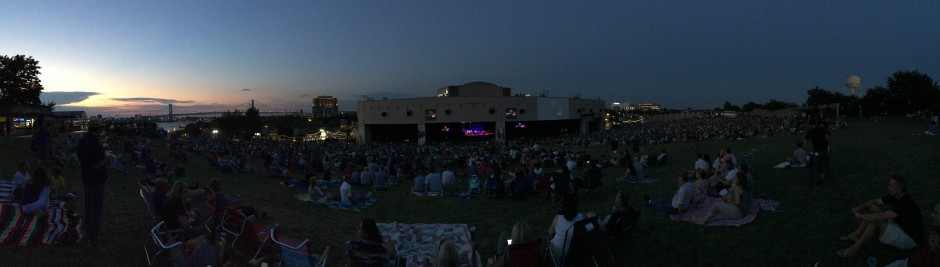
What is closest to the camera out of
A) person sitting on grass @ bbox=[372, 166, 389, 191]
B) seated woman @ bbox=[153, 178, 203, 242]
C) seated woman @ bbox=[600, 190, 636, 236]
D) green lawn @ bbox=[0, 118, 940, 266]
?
green lawn @ bbox=[0, 118, 940, 266]

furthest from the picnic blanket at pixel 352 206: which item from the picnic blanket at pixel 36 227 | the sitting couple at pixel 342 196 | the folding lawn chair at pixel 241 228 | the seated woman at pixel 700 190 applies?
the seated woman at pixel 700 190

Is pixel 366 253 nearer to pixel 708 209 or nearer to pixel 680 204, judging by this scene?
pixel 680 204

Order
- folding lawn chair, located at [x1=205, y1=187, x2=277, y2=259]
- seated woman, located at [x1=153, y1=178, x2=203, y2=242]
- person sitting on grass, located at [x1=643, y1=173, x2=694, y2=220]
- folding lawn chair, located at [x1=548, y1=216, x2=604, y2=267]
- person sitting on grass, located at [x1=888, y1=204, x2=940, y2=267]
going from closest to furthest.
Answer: person sitting on grass, located at [x1=888, y1=204, x2=940, y2=267] → folding lawn chair, located at [x1=548, y1=216, x2=604, y2=267] → folding lawn chair, located at [x1=205, y1=187, x2=277, y2=259] → seated woman, located at [x1=153, y1=178, x2=203, y2=242] → person sitting on grass, located at [x1=643, y1=173, x2=694, y2=220]

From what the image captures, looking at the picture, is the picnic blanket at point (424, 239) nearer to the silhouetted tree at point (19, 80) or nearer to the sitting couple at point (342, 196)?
the sitting couple at point (342, 196)

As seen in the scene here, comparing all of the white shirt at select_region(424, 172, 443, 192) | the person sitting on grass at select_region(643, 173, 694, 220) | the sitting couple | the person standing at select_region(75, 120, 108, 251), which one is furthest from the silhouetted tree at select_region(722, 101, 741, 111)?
the person standing at select_region(75, 120, 108, 251)

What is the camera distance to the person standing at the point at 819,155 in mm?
7864

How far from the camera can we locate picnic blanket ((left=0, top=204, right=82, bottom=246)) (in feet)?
18.1

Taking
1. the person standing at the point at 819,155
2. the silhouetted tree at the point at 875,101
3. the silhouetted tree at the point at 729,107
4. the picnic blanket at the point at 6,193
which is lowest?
the picnic blanket at the point at 6,193

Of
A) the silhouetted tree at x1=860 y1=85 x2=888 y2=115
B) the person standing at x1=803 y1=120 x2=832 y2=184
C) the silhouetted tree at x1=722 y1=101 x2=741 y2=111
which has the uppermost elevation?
the silhouetted tree at x1=722 y1=101 x2=741 y2=111

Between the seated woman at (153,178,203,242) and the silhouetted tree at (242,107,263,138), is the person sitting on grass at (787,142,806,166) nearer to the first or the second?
the seated woman at (153,178,203,242)

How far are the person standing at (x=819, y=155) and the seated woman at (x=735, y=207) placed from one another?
2.30m

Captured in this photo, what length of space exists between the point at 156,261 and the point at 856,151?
16.1 metres

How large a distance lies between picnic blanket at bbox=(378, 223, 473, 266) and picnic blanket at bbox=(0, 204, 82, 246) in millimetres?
4368

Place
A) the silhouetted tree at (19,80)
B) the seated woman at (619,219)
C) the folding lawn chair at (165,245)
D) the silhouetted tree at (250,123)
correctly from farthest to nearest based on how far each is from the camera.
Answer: the silhouetted tree at (250,123)
the silhouetted tree at (19,80)
the seated woman at (619,219)
the folding lawn chair at (165,245)
